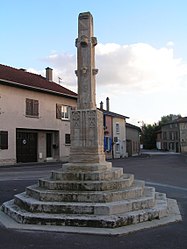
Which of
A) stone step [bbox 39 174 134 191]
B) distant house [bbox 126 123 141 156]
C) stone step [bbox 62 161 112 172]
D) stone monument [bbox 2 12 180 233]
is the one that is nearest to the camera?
stone monument [bbox 2 12 180 233]

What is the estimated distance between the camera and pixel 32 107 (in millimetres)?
29969

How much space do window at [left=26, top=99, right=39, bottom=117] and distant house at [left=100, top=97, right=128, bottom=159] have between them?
15.9 m

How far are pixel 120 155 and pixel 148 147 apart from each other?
6265 centimetres

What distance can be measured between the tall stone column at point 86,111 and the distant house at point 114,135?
117ft

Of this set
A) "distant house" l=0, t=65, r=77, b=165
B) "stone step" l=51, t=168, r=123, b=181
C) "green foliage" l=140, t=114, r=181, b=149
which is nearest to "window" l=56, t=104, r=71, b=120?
"distant house" l=0, t=65, r=77, b=165

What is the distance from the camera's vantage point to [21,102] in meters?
28.8

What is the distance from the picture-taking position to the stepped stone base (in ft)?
21.6

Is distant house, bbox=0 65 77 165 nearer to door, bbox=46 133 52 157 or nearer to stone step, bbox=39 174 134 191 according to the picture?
door, bbox=46 133 52 157

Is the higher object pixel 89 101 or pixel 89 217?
pixel 89 101

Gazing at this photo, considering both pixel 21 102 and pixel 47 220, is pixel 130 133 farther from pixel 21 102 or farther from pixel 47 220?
pixel 47 220

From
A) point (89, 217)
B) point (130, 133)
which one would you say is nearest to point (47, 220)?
point (89, 217)

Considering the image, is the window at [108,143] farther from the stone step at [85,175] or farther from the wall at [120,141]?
the stone step at [85,175]

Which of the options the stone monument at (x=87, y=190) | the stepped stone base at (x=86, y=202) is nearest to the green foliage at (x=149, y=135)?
the stone monument at (x=87, y=190)

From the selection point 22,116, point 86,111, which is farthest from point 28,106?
point 86,111
